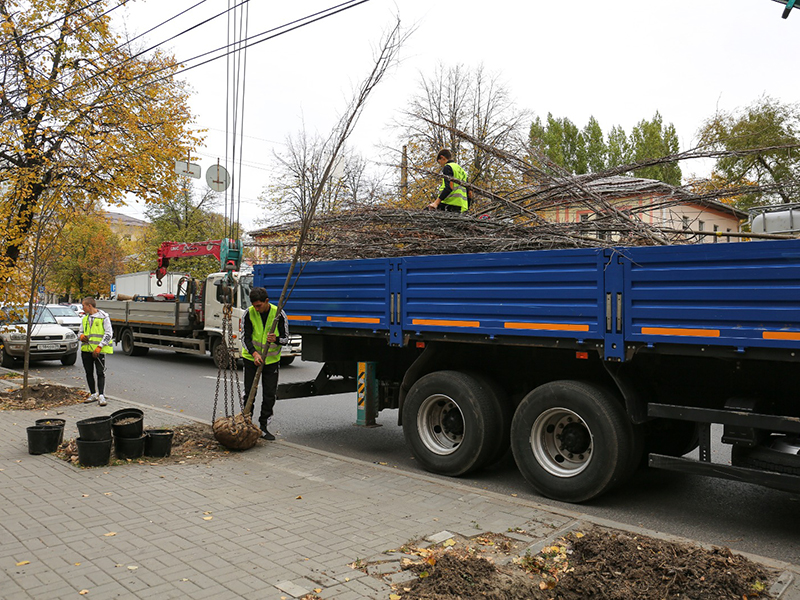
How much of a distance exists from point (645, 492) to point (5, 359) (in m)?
17.1

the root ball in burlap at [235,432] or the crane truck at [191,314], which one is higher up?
the crane truck at [191,314]

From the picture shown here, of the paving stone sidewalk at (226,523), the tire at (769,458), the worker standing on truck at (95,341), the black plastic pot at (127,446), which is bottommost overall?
the paving stone sidewalk at (226,523)

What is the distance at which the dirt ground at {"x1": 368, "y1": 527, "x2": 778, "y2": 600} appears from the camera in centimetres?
364

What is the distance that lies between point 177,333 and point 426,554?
15716 millimetres

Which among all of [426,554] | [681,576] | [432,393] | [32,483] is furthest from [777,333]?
[32,483]

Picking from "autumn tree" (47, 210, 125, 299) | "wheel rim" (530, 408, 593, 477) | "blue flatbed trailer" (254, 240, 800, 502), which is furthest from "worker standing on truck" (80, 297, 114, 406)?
"autumn tree" (47, 210, 125, 299)

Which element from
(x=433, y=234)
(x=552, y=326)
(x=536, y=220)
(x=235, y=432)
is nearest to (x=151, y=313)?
(x=235, y=432)

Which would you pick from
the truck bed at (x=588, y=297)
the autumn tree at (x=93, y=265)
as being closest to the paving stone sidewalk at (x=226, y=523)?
the truck bed at (x=588, y=297)

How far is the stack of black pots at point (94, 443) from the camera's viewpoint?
6.57 metres

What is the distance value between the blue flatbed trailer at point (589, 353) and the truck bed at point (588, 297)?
11 mm

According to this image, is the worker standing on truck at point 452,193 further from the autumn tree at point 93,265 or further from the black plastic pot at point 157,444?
the autumn tree at point 93,265

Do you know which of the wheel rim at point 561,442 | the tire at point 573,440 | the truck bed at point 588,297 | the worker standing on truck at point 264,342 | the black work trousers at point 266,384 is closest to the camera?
the truck bed at point 588,297

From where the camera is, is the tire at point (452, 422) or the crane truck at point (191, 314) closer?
the tire at point (452, 422)

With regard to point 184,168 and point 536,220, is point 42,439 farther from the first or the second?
point 184,168
